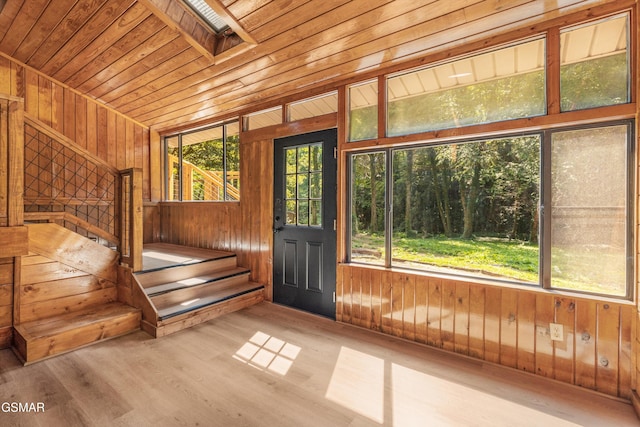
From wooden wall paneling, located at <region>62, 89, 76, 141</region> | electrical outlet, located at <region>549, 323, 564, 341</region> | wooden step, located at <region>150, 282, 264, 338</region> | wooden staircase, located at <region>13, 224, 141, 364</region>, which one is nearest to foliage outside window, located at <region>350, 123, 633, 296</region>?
electrical outlet, located at <region>549, 323, 564, 341</region>

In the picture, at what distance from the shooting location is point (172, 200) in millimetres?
5398

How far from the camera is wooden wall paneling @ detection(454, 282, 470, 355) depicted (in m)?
2.52

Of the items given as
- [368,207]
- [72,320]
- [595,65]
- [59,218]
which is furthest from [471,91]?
[72,320]

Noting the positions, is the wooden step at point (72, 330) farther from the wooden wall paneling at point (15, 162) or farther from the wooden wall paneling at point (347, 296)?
the wooden wall paneling at point (347, 296)

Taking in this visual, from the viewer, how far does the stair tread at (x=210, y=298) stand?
→ 2979 millimetres

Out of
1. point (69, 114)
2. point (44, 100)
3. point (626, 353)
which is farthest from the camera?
point (69, 114)

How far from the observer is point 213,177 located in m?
5.21

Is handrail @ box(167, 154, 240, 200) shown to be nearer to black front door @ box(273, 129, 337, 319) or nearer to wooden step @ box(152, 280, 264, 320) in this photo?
black front door @ box(273, 129, 337, 319)

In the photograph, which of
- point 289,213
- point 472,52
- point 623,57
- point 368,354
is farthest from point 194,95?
point 623,57

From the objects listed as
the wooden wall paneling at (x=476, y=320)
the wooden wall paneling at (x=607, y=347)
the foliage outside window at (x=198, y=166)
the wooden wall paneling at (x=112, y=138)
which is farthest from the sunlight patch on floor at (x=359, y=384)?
the wooden wall paneling at (x=112, y=138)

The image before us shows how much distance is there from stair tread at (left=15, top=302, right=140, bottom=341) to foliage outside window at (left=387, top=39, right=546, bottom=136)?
3.21m

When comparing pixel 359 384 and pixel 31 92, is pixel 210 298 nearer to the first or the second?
pixel 359 384

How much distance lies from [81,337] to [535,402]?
355 centimetres

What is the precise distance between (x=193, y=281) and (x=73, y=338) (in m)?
1.19
